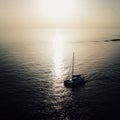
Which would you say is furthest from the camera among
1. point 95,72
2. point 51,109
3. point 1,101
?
point 95,72

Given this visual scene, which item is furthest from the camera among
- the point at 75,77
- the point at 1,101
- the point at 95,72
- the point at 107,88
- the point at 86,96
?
the point at 95,72

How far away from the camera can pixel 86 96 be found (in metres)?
86.4

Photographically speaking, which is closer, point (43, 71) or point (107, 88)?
point (107, 88)

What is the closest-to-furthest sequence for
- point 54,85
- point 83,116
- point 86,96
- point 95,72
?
point 83,116
point 86,96
point 54,85
point 95,72

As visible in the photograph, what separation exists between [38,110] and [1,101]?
17.0 metres

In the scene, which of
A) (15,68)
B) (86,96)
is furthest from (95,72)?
(15,68)

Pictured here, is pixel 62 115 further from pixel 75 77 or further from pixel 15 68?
pixel 15 68

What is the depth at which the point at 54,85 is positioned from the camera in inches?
3971

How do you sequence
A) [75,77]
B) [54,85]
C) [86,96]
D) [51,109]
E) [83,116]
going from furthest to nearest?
1. [75,77]
2. [54,85]
3. [86,96]
4. [51,109]
5. [83,116]

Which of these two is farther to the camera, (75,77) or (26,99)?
(75,77)

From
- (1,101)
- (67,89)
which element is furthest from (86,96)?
(1,101)

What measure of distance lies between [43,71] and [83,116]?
60104 mm

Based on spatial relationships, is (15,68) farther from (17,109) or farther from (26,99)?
(17,109)

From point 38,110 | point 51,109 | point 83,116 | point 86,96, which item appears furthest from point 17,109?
point 86,96
